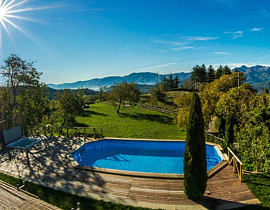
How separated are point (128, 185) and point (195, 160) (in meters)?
3.18

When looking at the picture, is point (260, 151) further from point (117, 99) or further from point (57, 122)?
point (117, 99)

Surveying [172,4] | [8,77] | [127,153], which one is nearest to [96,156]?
[127,153]

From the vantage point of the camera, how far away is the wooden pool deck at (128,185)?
589 cm

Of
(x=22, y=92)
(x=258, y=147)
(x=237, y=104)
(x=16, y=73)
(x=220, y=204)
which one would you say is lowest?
(x=220, y=204)

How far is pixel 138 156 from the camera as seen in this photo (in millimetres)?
11906

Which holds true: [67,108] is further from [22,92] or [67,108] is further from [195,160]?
[195,160]

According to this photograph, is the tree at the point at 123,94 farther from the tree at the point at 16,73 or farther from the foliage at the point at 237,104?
the foliage at the point at 237,104

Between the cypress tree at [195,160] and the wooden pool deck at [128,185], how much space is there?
0.51 meters

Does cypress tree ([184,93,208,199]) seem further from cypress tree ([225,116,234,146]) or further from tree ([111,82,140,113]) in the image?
tree ([111,82,140,113])

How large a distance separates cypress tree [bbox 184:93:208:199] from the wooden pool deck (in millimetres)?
506

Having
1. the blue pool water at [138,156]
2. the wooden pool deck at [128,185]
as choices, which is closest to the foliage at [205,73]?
the blue pool water at [138,156]

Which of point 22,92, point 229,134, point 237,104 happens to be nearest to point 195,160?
point 229,134

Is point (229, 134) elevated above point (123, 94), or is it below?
below

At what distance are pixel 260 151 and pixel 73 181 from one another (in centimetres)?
855
